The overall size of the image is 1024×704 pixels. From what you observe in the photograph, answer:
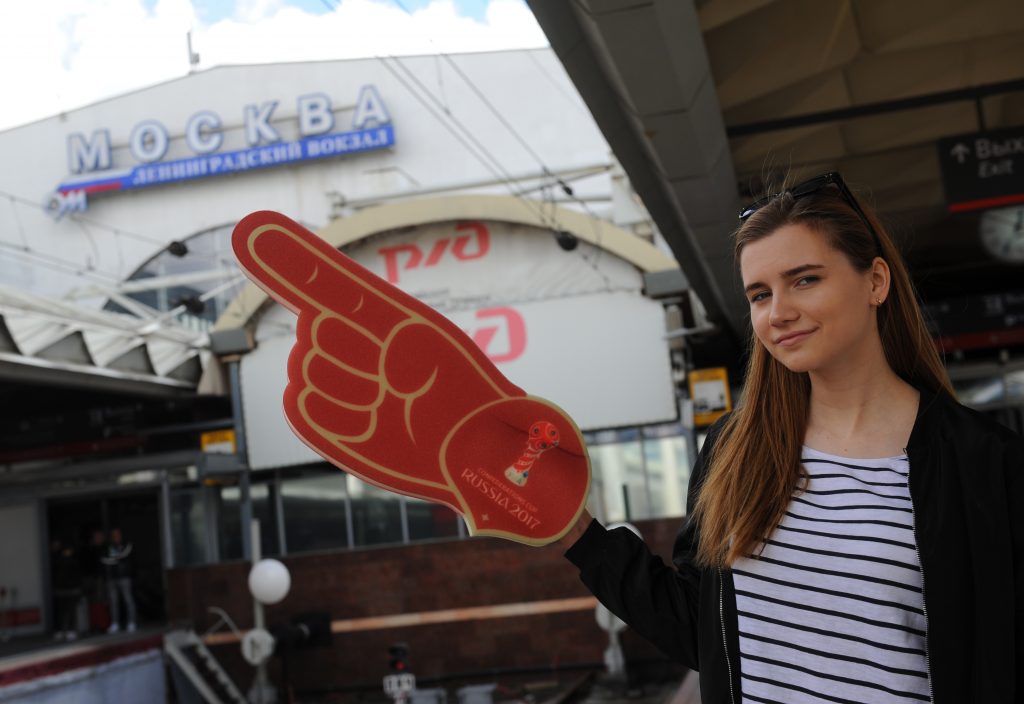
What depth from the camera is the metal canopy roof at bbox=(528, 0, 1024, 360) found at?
16.6 feet

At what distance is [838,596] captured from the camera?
5.23 feet

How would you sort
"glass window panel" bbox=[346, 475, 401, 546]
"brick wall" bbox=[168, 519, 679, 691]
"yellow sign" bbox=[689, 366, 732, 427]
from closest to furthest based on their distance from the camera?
"brick wall" bbox=[168, 519, 679, 691] → "yellow sign" bbox=[689, 366, 732, 427] → "glass window panel" bbox=[346, 475, 401, 546]

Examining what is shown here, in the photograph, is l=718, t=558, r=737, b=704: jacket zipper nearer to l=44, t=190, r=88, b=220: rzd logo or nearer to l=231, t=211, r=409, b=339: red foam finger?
l=231, t=211, r=409, b=339: red foam finger

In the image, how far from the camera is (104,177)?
92.5ft

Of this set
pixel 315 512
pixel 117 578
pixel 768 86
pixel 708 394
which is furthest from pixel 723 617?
pixel 117 578

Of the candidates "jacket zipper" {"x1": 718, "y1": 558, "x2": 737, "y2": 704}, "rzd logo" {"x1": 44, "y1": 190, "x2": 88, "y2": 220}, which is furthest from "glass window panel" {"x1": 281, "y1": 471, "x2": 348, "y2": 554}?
"jacket zipper" {"x1": 718, "y1": 558, "x2": 737, "y2": 704}

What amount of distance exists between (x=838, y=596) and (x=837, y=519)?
0.38 ft

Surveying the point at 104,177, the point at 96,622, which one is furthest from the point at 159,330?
the point at 104,177

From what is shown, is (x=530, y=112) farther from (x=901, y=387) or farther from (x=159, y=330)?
(x=901, y=387)

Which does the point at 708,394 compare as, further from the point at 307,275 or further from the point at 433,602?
the point at 307,275

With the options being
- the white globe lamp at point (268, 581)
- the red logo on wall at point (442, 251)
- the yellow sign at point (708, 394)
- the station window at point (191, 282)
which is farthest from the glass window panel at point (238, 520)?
the yellow sign at point (708, 394)

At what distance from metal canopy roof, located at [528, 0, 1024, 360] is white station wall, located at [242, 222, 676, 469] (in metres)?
5.33

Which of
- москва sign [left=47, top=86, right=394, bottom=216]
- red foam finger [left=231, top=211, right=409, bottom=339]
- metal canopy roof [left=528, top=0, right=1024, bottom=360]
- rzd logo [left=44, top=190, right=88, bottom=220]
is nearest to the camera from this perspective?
red foam finger [left=231, top=211, right=409, bottom=339]

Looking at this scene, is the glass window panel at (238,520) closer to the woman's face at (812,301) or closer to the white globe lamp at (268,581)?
the white globe lamp at (268,581)
